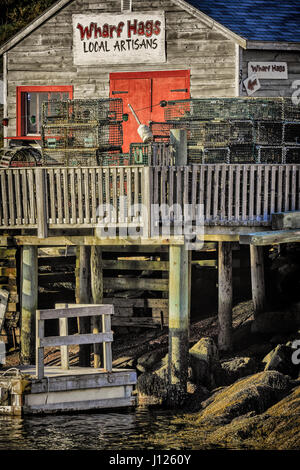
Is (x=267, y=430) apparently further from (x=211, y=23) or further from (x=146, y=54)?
(x=146, y=54)

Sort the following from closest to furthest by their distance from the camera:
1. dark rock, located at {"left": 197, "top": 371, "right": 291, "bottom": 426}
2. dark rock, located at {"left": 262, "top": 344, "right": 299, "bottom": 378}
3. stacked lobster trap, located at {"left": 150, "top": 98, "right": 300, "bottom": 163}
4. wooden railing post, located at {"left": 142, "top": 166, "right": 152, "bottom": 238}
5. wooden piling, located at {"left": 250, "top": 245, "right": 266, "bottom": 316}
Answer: dark rock, located at {"left": 197, "top": 371, "right": 291, "bottom": 426} → dark rock, located at {"left": 262, "top": 344, "right": 299, "bottom": 378} → wooden railing post, located at {"left": 142, "top": 166, "right": 152, "bottom": 238} → stacked lobster trap, located at {"left": 150, "top": 98, "right": 300, "bottom": 163} → wooden piling, located at {"left": 250, "top": 245, "right": 266, "bottom": 316}

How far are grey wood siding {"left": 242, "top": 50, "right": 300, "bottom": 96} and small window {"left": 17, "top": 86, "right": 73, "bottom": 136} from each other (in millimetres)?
4348

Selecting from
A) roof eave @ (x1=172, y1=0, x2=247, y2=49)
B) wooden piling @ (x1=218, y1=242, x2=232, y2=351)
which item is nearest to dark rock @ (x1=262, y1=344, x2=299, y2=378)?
wooden piling @ (x1=218, y1=242, x2=232, y2=351)

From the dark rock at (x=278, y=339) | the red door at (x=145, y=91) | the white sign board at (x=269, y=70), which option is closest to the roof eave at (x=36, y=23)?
the red door at (x=145, y=91)

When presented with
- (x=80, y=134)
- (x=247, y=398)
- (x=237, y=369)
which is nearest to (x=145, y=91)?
(x=80, y=134)

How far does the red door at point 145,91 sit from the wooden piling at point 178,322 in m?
7.06

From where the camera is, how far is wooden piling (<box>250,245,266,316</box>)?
68.7 feet

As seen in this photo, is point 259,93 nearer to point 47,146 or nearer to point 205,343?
point 47,146

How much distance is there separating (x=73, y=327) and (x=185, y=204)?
19.4 ft

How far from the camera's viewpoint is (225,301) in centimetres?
2023

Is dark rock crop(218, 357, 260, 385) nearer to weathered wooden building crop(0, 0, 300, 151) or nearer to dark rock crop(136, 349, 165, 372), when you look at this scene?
dark rock crop(136, 349, 165, 372)

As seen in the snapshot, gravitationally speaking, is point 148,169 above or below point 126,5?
below

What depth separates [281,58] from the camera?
78.2 ft

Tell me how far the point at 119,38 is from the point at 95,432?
444 inches
